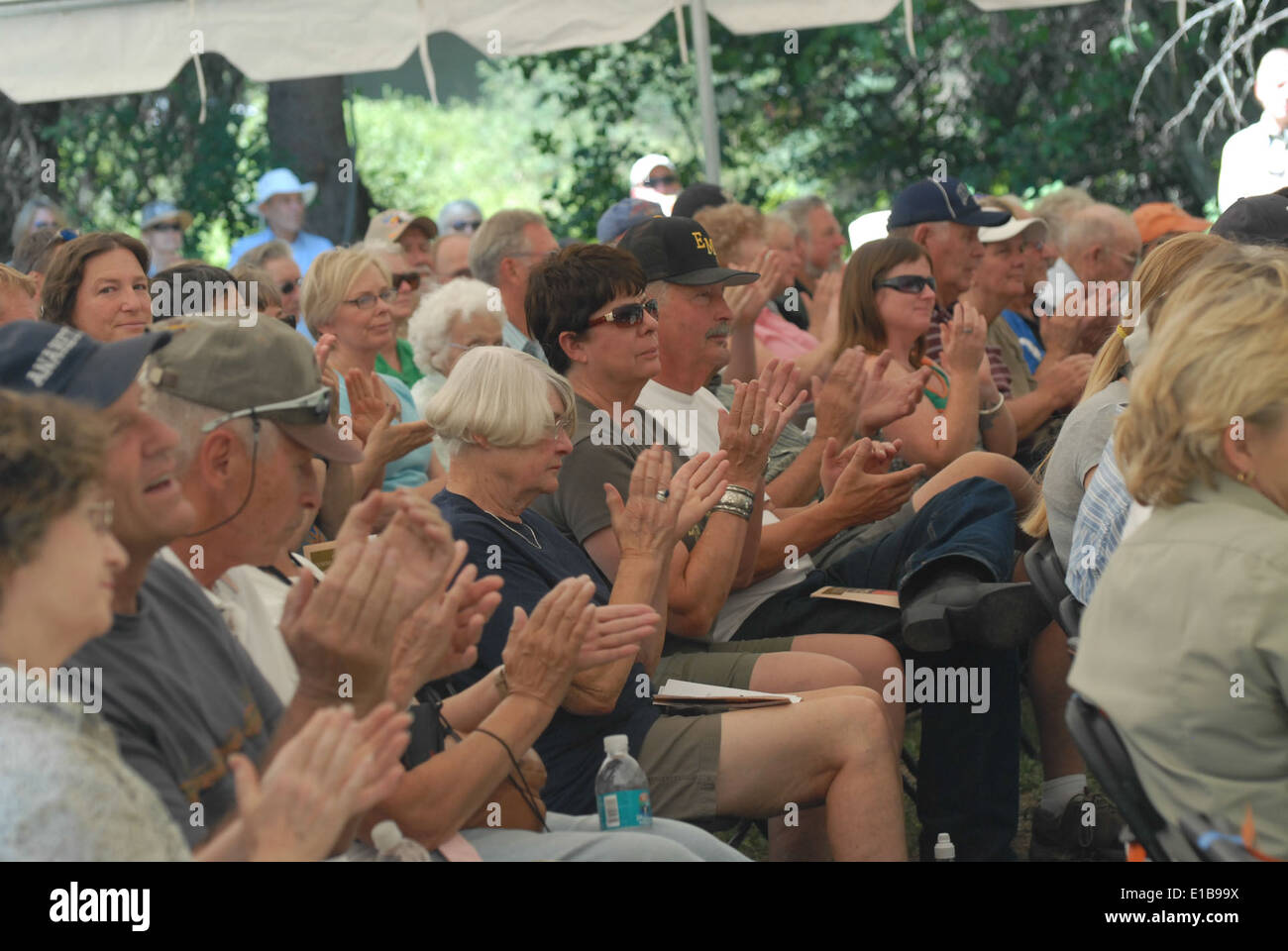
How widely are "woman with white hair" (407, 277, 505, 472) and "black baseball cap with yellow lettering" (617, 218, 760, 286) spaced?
1180mm

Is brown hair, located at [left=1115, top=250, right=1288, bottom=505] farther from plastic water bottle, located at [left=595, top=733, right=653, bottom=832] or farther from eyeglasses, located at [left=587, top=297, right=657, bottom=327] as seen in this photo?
eyeglasses, located at [left=587, top=297, right=657, bottom=327]

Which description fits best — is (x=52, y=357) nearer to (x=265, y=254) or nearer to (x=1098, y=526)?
(x=1098, y=526)

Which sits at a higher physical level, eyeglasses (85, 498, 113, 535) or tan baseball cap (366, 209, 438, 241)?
tan baseball cap (366, 209, 438, 241)

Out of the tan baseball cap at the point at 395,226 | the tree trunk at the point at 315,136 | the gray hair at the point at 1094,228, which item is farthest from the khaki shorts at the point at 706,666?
the tree trunk at the point at 315,136

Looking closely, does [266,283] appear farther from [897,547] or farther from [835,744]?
[835,744]

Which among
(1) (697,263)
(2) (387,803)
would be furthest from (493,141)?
(2) (387,803)

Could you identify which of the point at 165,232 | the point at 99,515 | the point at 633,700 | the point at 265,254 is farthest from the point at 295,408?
the point at 165,232

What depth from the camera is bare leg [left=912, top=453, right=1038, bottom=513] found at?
450 cm

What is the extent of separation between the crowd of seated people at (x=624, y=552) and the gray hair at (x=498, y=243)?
68 cm

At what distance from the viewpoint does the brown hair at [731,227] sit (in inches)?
254

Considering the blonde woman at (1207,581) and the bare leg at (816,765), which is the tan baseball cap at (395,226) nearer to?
the bare leg at (816,765)

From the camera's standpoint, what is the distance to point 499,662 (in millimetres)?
3033

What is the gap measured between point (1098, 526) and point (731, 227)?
3.66m

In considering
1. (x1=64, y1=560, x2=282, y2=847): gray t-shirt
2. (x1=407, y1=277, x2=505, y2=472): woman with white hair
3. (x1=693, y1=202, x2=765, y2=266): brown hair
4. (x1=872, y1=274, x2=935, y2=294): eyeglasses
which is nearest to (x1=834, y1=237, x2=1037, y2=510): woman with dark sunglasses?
(x1=872, y1=274, x2=935, y2=294): eyeglasses
